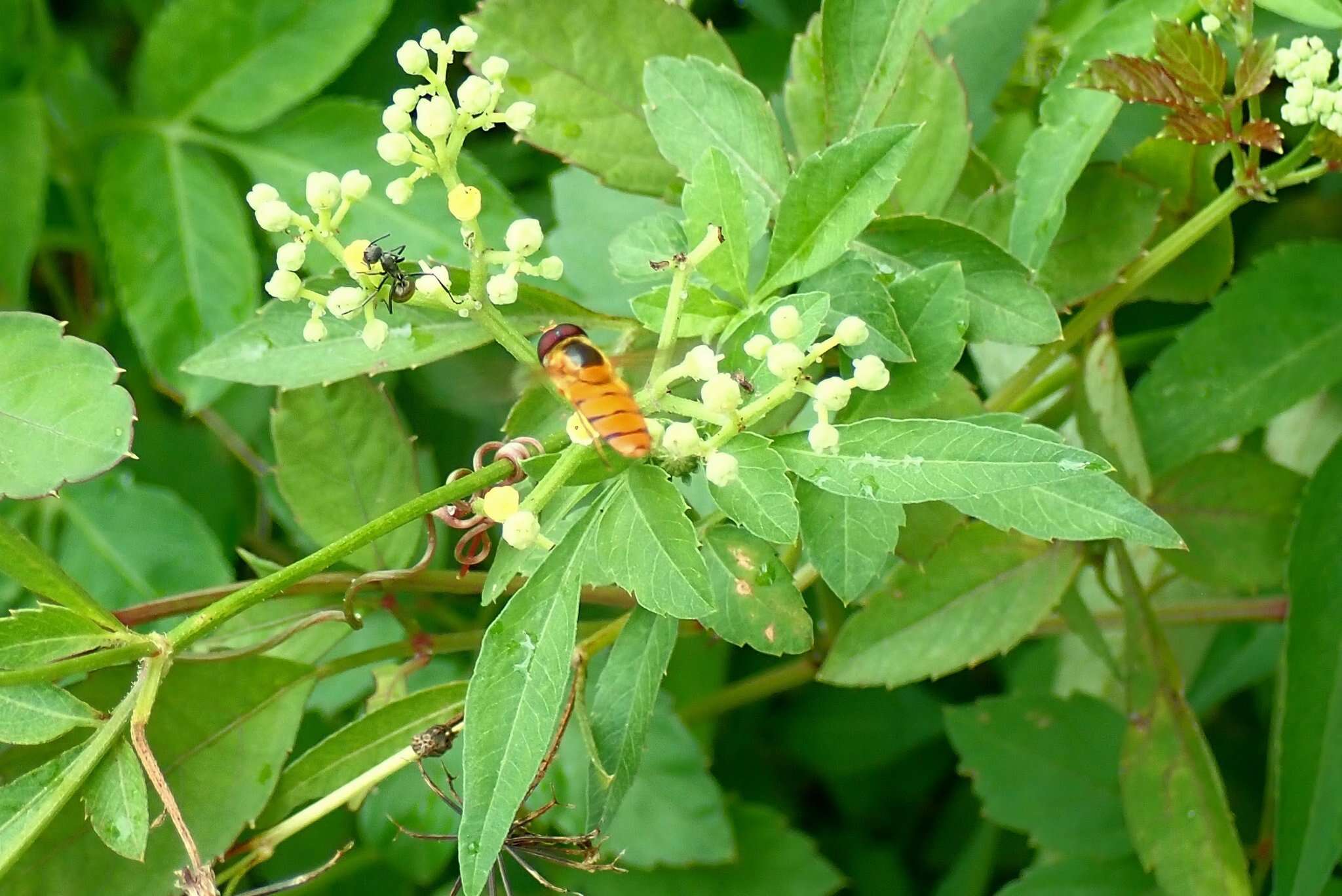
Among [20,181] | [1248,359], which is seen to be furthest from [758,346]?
[20,181]

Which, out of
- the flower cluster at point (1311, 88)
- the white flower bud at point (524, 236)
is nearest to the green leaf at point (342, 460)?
the white flower bud at point (524, 236)

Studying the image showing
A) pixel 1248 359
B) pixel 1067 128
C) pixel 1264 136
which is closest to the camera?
pixel 1264 136

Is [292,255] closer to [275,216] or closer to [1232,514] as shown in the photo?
[275,216]

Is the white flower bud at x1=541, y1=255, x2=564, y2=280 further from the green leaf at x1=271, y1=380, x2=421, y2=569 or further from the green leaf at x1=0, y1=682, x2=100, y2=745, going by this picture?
the green leaf at x1=0, y1=682, x2=100, y2=745

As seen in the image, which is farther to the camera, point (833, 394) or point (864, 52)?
point (864, 52)

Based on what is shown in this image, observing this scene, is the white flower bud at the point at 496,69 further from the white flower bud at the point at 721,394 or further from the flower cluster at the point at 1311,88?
the flower cluster at the point at 1311,88

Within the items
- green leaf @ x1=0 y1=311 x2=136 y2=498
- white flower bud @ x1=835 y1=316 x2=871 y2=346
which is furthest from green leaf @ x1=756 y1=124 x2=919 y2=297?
green leaf @ x1=0 y1=311 x2=136 y2=498

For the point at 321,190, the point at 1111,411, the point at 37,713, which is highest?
the point at 321,190
